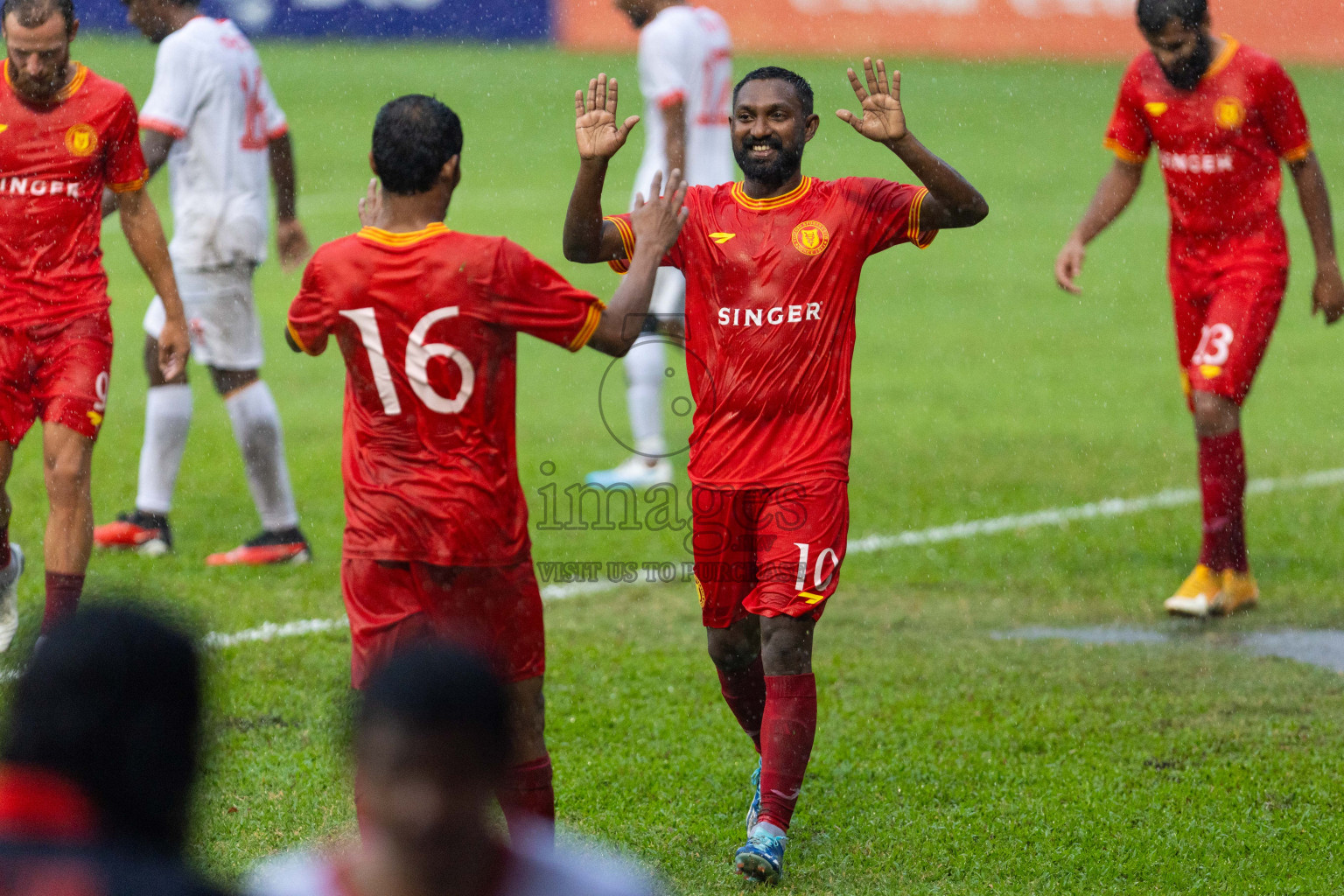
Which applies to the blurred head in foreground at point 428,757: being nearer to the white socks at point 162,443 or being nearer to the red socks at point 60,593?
the red socks at point 60,593

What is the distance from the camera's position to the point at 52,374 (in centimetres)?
593

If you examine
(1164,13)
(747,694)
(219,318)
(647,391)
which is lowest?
(647,391)

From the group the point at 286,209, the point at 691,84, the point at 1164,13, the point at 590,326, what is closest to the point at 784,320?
the point at 590,326

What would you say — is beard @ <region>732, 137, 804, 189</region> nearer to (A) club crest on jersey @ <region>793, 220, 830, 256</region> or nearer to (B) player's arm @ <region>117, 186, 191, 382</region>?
(A) club crest on jersey @ <region>793, 220, 830, 256</region>

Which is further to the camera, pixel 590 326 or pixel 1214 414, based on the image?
pixel 1214 414

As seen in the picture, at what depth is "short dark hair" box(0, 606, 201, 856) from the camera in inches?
81.2

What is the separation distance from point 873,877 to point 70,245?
3582 mm

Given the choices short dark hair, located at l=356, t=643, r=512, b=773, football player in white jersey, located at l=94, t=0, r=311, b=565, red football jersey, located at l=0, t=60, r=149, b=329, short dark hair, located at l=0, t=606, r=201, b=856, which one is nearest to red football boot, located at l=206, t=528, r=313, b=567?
football player in white jersey, located at l=94, t=0, r=311, b=565

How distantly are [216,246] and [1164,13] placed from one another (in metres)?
4.30

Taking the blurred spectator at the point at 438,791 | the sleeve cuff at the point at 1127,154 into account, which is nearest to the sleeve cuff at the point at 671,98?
the sleeve cuff at the point at 1127,154

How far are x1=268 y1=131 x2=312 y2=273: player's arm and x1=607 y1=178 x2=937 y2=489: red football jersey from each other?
3076 millimetres

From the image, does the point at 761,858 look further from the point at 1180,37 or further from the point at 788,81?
the point at 1180,37

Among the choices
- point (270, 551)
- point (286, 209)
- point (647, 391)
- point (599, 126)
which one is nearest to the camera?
point (599, 126)

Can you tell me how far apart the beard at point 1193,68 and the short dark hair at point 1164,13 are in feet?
0.61
